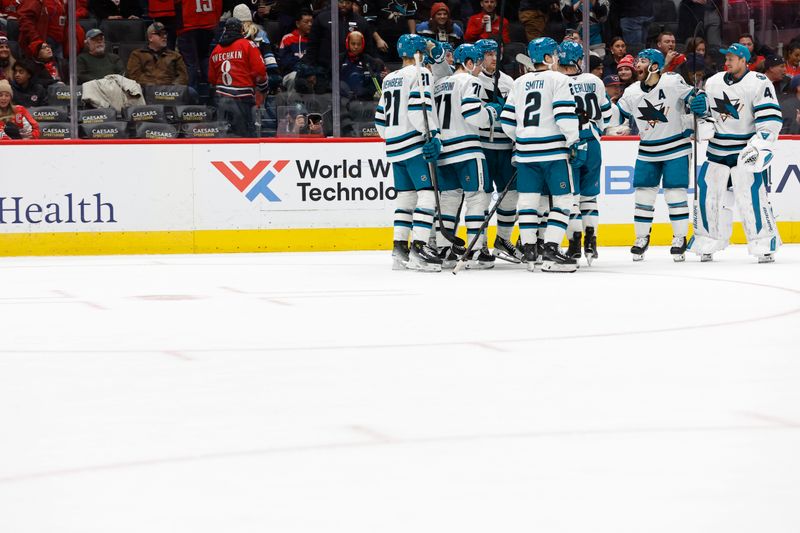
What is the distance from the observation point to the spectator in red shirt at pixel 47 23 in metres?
11.1

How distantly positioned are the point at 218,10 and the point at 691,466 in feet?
32.2

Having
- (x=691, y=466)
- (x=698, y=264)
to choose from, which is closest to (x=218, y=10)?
(x=698, y=264)

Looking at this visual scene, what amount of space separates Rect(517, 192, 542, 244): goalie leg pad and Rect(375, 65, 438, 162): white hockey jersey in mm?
810

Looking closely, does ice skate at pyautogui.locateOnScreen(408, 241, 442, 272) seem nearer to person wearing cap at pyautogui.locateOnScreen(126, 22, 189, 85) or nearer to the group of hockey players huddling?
the group of hockey players huddling

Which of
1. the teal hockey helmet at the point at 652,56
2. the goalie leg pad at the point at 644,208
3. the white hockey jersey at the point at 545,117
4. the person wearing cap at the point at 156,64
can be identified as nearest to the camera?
the white hockey jersey at the point at 545,117

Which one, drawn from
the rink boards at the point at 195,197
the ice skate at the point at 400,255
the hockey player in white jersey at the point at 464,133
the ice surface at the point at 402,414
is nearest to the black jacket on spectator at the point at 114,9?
the rink boards at the point at 195,197

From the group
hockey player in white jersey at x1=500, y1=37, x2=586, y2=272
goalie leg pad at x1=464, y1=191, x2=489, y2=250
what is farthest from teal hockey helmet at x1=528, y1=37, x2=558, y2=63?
goalie leg pad at x1=464, y1=191, x2=489, y2=250

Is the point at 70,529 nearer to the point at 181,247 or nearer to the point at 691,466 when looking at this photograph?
the point at 691,466

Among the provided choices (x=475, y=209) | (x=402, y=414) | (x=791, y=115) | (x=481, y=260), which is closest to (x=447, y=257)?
(x=481, y=260)

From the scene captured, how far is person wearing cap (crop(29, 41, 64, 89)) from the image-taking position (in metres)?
11.1

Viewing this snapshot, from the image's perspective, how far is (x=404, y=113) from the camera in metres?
9.30

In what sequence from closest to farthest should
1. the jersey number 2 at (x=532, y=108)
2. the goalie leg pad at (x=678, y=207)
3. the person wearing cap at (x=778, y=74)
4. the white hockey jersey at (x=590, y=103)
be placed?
the jersey number 2 at (x=532, y=108)
the white hockey jersey at (x=590, y=103)
the goalie leg pad at (x=678, y=207)
the person wearing cap at (x=778, y=74)

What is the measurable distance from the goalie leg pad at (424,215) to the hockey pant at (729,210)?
7.58 ft

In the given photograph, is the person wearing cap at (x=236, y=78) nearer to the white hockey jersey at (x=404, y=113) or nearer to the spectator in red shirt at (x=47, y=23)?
the spectator in red shirt at (x=47, y=23)
